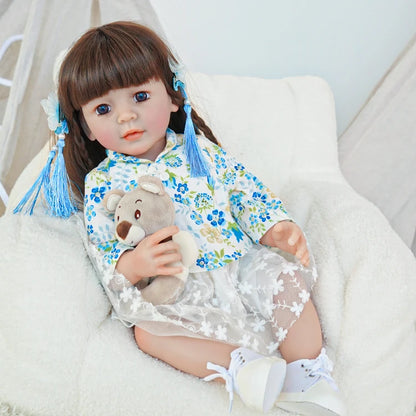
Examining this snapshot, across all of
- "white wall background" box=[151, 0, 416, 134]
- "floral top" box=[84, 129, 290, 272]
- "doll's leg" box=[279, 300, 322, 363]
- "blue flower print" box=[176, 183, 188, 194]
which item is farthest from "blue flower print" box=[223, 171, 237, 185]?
"white wall background" box=[151, 0, 416, 134]

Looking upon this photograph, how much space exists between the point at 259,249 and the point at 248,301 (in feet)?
0.43

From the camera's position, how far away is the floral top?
1015 millimetres

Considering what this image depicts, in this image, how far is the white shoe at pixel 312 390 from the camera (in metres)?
0.85

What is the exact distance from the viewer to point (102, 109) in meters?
0.98

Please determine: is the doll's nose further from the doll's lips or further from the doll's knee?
the doll's knee

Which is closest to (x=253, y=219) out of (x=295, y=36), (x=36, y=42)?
(x=36, y=42)

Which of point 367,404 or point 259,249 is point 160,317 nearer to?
point 259,249

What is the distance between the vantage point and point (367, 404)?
98 centimetres

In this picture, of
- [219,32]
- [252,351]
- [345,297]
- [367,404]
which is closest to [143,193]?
[252,351]

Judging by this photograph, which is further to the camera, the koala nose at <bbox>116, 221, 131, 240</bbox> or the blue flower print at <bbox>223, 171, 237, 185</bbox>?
the blue flower print at <bbox>223, 171, 237, 185</bbox>

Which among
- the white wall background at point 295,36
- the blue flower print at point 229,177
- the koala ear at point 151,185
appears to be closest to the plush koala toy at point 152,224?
the koala ear at point 151,185

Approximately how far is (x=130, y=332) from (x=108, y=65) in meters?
0.49

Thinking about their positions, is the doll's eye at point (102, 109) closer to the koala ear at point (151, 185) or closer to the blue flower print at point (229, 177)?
the koala ear at point (151, 185)

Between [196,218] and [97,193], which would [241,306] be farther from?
[97,193]
